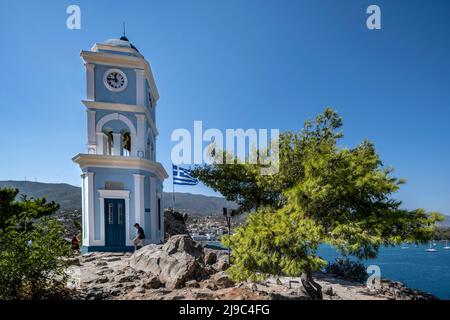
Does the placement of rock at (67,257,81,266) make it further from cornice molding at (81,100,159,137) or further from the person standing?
cornice molding at (81,100,159,137)

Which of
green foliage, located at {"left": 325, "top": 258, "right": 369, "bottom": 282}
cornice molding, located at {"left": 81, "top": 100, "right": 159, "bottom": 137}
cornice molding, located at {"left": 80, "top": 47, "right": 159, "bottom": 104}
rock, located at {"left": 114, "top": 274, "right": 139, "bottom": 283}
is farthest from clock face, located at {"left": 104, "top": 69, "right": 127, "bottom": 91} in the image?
green foliage, located at {"left": 325, "top": 258, "right": 369, "bottom": 282}

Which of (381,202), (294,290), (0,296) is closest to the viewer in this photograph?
(0,296)

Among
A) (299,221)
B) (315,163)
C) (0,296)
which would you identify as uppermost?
(315,163)

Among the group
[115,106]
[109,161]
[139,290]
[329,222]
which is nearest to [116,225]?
[109,161]

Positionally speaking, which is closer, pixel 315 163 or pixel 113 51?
pixel 315 163

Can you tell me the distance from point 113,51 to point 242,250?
14205mm

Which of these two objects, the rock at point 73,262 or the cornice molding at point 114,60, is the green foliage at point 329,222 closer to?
the rock at point 73,262

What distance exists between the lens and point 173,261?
8.73 metres

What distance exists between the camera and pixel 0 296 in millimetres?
6145

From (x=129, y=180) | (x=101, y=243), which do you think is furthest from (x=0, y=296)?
(x=129, y=180)

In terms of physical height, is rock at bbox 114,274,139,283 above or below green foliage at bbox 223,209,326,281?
below

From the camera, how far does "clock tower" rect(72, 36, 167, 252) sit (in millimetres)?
13562

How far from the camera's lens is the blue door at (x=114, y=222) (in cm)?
1359
